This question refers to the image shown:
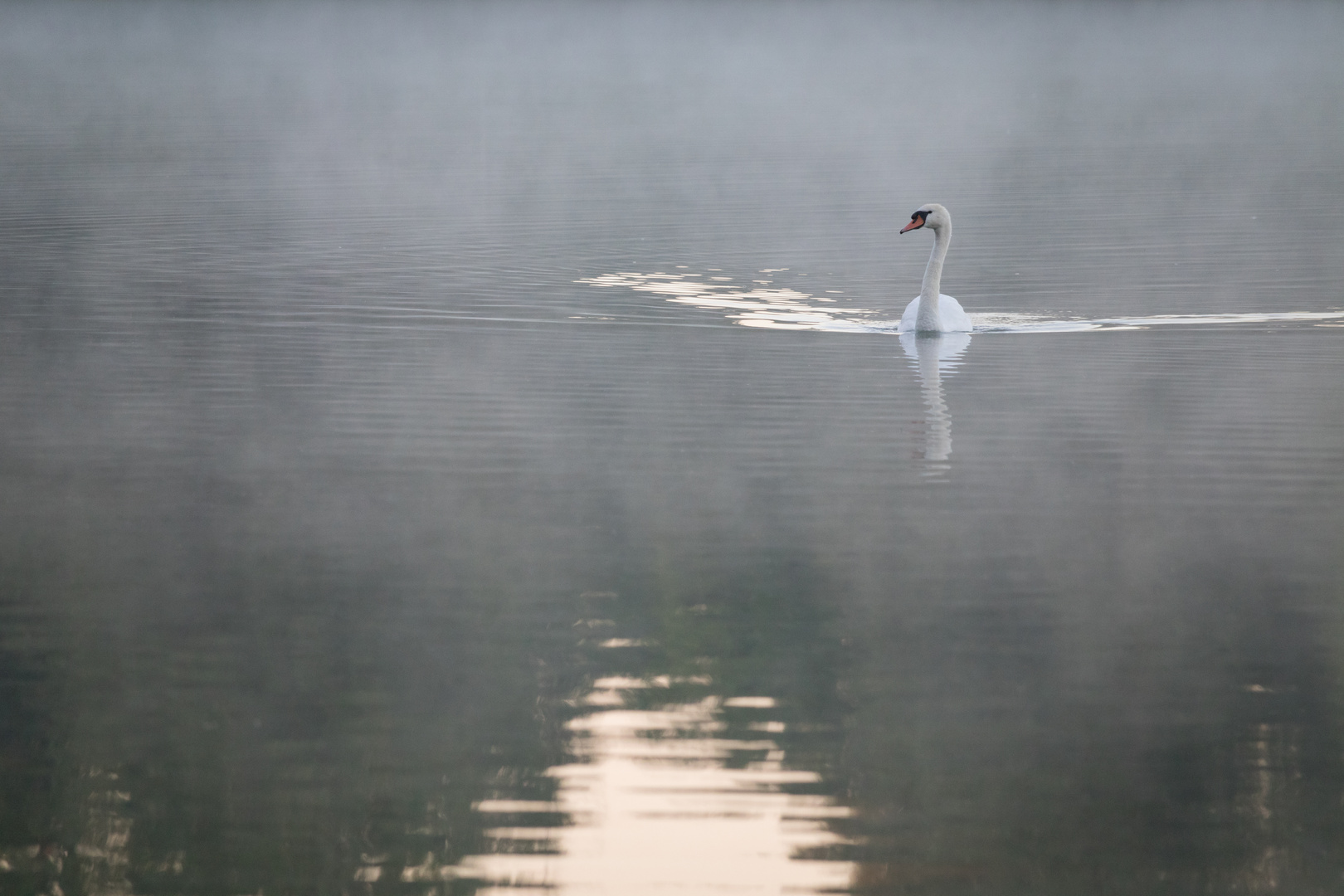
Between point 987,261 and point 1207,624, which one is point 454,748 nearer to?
point 1207,624

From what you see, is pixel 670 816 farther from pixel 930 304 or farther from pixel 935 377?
pixel 930 304

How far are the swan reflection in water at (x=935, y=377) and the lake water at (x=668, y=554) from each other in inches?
2.5

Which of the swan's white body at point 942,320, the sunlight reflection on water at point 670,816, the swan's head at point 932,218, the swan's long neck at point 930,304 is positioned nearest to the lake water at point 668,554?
the sunlight reflection on water at point 670,816

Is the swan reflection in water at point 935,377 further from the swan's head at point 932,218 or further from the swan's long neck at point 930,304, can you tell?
the swan's head at point 932,218

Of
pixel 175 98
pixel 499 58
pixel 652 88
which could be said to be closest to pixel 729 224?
pixel 175 98

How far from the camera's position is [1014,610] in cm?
744

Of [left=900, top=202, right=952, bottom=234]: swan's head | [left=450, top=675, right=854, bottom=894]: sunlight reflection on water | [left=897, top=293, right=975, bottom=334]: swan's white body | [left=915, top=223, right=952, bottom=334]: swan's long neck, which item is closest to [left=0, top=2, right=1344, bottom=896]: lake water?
[left=450, top=675, right=854, bottom=894]: sunlight reflection on water

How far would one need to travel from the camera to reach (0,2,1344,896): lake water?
5.47 m

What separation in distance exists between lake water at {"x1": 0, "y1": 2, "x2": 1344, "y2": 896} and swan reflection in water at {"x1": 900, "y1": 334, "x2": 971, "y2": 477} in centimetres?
6

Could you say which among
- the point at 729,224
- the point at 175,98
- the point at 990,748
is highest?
the point at 175,98

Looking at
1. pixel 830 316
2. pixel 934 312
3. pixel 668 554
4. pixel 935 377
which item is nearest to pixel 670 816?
pixel 668 554

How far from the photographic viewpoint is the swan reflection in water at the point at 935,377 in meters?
10.3

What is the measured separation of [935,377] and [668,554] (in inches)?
201

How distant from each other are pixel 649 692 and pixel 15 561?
3.26 metres
